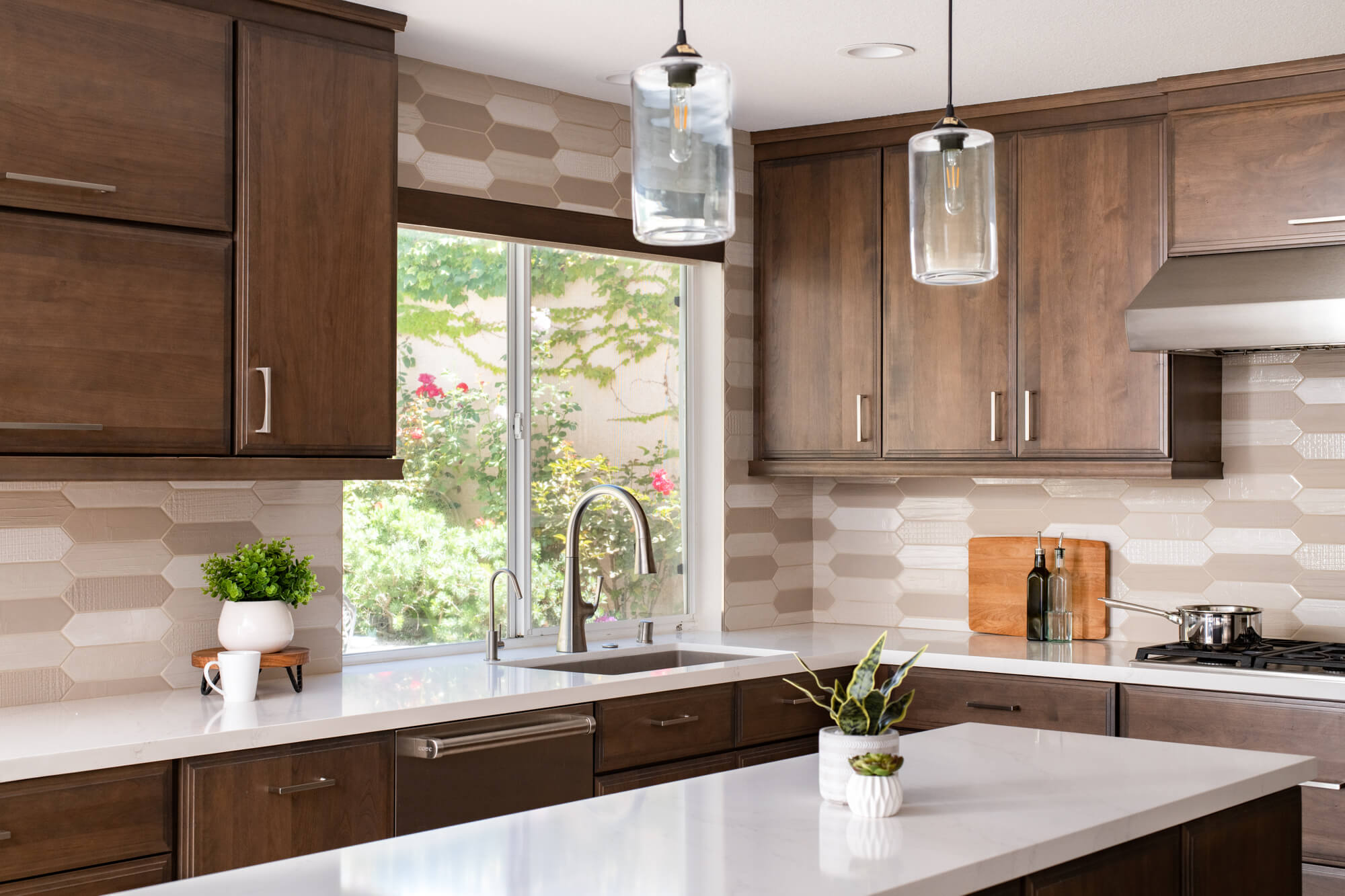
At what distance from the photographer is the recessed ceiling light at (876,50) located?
337 centimetres

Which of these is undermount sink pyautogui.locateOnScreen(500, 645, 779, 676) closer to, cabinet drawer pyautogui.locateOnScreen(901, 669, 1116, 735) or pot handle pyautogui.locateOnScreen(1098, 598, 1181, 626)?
cabinet drawer pyautogui.locateOnScreen(901, 669, 1116, 735)

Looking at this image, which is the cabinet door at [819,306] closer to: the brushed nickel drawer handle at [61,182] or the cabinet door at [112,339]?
the cabinet door at [112,339]

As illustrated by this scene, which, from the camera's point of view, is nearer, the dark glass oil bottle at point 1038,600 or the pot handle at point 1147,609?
the pot handle at point 1147,609

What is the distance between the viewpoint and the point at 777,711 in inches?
142

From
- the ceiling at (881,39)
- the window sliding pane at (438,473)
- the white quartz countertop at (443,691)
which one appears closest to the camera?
the white quartz countertop at (443,691)

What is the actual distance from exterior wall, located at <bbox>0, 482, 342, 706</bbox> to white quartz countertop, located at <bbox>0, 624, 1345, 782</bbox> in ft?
0.22

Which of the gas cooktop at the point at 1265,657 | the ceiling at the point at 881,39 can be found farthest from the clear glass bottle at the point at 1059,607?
the ceiling at the point at 881,39

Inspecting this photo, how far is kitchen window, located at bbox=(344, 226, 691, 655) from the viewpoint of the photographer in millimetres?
3539

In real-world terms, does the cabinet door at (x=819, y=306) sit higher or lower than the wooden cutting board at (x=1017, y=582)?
higher

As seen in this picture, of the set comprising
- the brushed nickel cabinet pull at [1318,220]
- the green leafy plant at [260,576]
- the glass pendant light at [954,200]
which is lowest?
the green leafy plant at [260,576]

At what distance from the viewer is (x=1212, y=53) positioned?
3.42 m

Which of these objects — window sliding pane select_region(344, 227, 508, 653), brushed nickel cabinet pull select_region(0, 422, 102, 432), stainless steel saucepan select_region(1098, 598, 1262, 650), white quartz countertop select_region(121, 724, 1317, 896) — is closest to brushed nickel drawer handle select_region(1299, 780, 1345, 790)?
stainless steel saucepan select_region(1098, 598, 1262, 650)

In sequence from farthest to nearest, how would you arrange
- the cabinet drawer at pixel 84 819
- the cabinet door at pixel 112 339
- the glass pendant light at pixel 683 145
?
the cabinet door at pixel 112 339
the cabinet drawer at pixel 84 819
the glass pendant light at pixel 683 145

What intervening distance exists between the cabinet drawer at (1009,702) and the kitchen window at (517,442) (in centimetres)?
89
